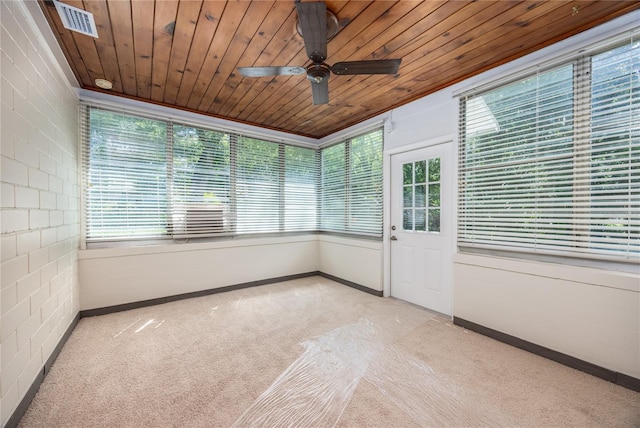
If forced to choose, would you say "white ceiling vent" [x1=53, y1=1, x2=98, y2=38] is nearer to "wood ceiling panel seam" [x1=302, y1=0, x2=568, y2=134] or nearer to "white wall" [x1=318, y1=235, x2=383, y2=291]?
"wood ceiling panel seam" [x1=302, y1=0, x2=568, y2=134]

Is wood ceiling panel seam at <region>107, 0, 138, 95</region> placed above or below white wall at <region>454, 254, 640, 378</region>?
above

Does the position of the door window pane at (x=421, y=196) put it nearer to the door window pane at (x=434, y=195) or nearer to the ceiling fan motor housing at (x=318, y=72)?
the door window pane at (x=434, y=195)

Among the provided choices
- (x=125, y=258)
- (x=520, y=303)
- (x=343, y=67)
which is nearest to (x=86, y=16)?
(x=343, y=67)

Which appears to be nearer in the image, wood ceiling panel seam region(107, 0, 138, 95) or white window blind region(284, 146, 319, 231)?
wood ceiling panel seam region(107, 0, 138, 95)

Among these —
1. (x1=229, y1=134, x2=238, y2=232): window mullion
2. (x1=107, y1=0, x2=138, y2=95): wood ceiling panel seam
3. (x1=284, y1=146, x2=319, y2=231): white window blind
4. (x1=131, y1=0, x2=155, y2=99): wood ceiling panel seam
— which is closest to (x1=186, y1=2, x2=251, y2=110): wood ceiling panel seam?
(x1=131, y1=0, x2=155, y2=99): wood ceiling panel seam

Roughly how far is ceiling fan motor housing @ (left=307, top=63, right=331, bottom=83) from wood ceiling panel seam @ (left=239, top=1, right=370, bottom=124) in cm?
33

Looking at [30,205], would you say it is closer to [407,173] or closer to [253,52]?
[253,52]

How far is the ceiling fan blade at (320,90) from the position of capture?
221 centimetres

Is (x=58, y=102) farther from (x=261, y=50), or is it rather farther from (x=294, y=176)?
(x=294, y=176)

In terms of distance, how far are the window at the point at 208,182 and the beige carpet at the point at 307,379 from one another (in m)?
1.24

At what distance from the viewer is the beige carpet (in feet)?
5.08

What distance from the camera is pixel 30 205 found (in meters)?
1.75

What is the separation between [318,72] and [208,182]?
242 cm

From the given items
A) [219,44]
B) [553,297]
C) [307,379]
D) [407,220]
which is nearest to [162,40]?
[219,44]
